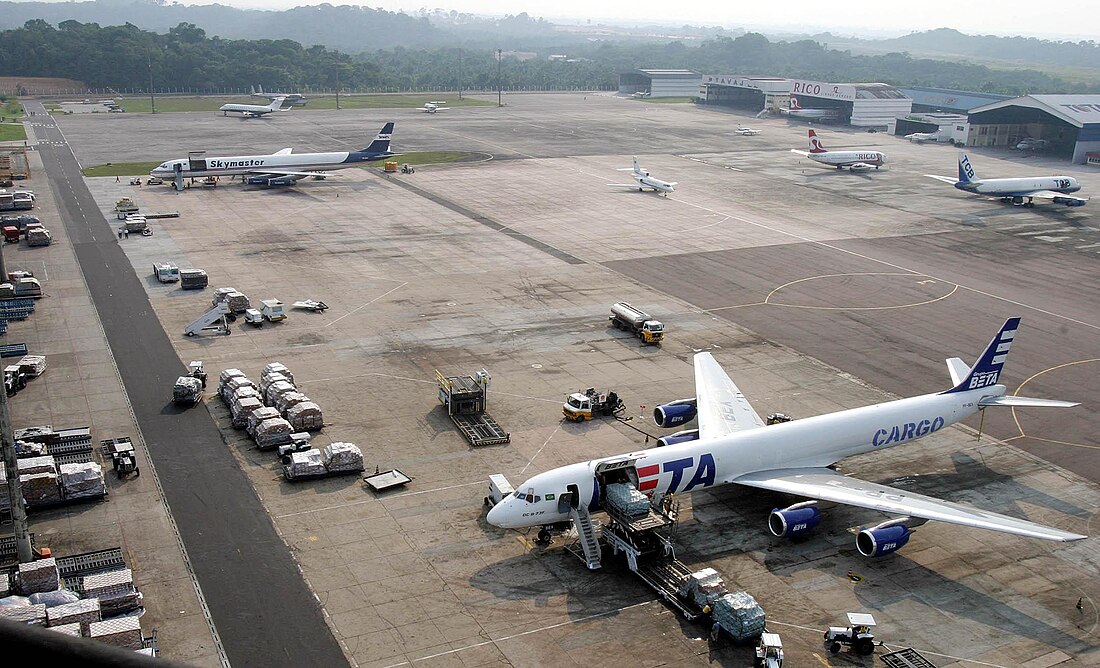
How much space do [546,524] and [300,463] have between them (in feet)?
46.4

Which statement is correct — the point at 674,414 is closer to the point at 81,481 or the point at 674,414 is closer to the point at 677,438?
the point at 677,438

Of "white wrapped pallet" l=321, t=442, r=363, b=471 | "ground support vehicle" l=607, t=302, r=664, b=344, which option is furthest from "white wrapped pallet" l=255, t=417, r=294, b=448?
"ground support vehicle" l=607, t=302, r=664, b=344

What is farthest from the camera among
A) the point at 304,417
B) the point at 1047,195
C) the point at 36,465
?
the point at 1047,195

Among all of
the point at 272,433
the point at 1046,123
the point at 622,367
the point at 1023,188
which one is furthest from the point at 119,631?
the point at 1046,123

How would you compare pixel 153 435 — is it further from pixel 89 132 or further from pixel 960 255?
pixel 89 132

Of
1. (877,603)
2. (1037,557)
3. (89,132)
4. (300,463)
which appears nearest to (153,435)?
(300,463)

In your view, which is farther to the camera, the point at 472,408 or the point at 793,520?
the point at 472,408

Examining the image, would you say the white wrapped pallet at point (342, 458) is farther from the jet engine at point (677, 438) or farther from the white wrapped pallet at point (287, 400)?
the jet engine at point (677, 438)

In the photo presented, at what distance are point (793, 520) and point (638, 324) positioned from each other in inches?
1134

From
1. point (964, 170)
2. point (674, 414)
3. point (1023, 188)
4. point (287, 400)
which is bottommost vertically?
point (674, 414)

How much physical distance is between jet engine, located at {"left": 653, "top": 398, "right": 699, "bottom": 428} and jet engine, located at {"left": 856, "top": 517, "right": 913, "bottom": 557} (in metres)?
14.5

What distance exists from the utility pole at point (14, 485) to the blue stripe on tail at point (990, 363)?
4669 cm

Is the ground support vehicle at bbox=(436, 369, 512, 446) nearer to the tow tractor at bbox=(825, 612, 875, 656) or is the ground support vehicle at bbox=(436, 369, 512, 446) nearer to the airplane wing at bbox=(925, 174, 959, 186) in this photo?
the tow tractor at bbox=(825, 612, 875, 656)

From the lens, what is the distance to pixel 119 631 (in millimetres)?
34750
